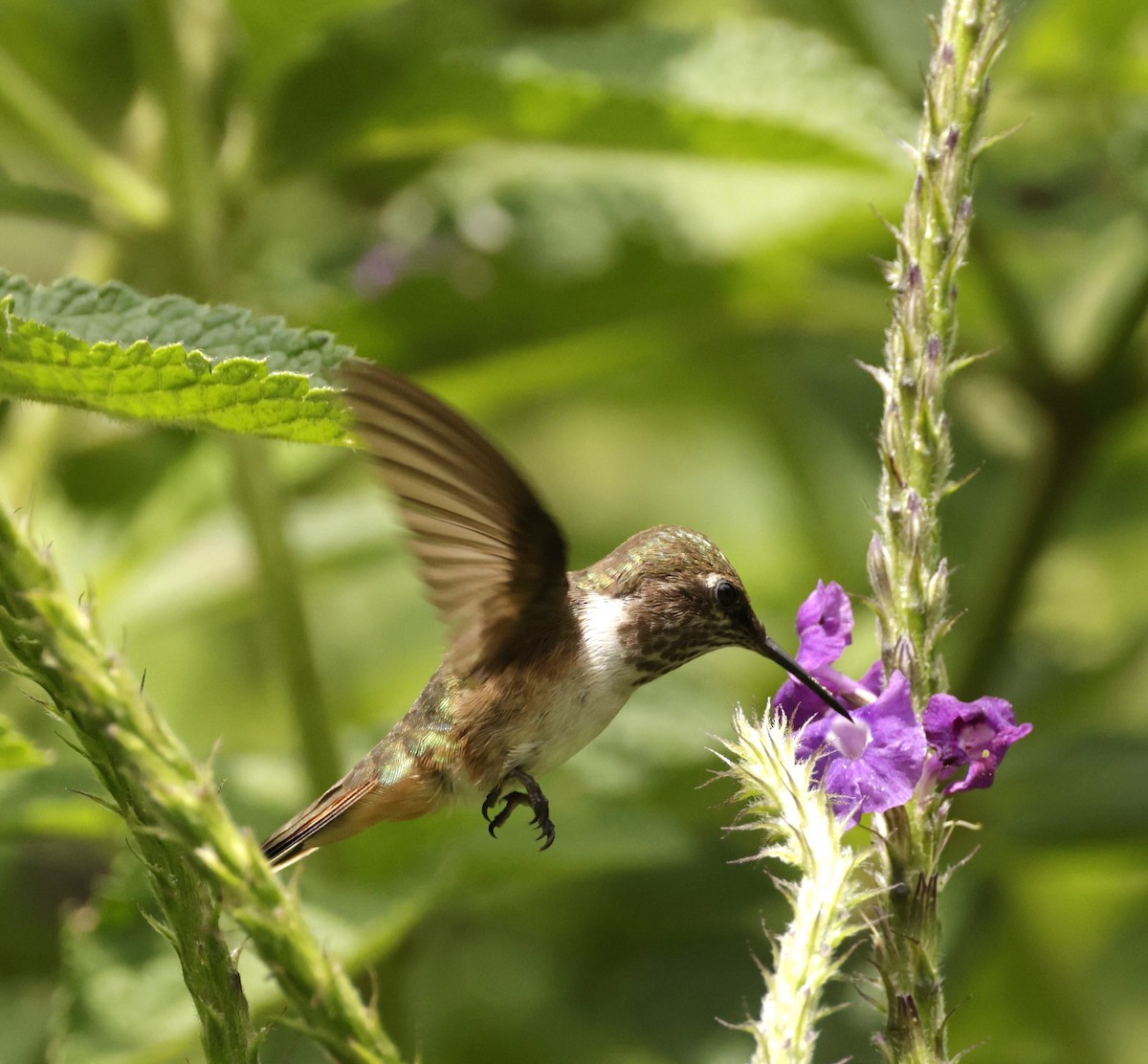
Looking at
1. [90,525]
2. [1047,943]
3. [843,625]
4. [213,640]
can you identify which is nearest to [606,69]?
[843,625]

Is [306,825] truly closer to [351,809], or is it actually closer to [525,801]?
[351,809]

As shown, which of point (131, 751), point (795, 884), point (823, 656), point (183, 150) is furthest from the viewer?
point (183, 150)

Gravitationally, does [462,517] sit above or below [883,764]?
above

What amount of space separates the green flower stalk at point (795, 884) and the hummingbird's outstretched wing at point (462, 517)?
1.60 feet

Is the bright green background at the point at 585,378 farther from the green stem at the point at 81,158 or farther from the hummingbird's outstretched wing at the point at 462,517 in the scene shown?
the hummingbird's outstretched wing at the point at 462,517

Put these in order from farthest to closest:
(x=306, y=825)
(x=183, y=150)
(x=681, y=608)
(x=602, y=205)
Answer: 1. (x=602, y=205)
2. (x=183, y=150)
3. (x=681, y=608)
4. (x=306, y=825)

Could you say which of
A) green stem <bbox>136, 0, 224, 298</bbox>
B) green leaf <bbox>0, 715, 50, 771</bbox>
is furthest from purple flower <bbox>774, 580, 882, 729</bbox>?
green stem <bbox>136, 0, 224, 298</bbox>

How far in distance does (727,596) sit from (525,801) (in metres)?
0.42

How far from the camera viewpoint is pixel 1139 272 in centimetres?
283

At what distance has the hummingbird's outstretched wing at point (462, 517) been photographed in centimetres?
155

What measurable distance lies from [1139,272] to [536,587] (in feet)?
5.12

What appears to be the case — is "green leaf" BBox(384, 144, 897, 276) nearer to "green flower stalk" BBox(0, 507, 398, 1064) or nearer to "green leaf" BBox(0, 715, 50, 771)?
"green leaf" BBox(0, 715, 50, 771)

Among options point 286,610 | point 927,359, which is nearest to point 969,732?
point 927,359

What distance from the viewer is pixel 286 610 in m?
2.51
